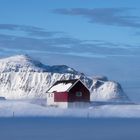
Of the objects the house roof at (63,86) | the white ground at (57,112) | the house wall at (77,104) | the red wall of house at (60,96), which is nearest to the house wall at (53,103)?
the red wall of house at (60,96)

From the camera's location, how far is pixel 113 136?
158ft

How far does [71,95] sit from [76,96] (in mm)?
777

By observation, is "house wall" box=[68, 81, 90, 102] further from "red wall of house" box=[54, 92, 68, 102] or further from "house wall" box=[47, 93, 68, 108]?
"house wall" box=[47, 93, 68, 108]

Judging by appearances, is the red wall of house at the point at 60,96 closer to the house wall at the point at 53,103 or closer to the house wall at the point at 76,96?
the house wall at the point at 53,103

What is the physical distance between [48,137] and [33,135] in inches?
91.2

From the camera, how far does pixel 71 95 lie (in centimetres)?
9494

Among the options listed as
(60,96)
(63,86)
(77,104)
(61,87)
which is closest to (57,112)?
(77,104)

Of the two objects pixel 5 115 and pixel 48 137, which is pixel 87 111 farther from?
pixel 48 137

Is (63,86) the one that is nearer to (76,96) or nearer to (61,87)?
(61,87)

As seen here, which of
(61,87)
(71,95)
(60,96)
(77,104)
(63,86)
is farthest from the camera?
(63,86)

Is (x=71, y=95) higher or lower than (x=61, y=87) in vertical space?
lower

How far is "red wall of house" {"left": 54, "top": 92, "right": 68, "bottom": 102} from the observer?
3732 inches

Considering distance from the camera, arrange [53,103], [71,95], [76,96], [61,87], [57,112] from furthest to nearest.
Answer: [61,87] < [53,103] < [76,96] < [71,95] < [57,112]

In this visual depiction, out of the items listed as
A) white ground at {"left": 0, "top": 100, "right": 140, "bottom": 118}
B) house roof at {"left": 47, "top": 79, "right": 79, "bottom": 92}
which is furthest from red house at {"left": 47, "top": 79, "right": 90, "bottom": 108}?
white ground at {"left": 0, "top": 100, "right": 140, "bottom": 118}
